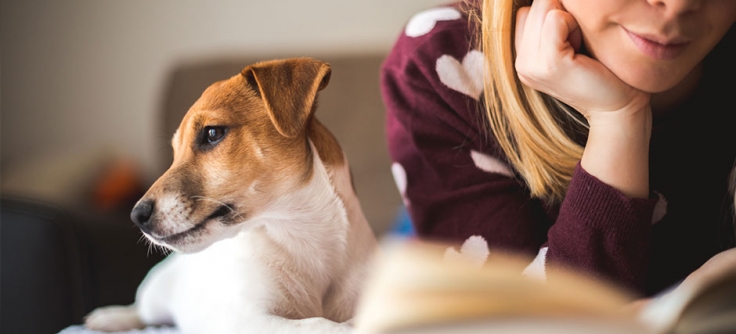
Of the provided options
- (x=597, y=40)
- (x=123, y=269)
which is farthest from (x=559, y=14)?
(x=123, y=269)

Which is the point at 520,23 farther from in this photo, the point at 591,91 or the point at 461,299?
the point at 461,299

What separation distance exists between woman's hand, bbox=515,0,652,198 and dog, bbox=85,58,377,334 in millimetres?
236

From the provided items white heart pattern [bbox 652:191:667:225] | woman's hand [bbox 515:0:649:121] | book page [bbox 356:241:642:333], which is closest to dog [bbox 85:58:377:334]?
book page [bbox 356:241:642:333]

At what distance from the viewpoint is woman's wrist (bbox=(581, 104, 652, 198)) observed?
2.14ft

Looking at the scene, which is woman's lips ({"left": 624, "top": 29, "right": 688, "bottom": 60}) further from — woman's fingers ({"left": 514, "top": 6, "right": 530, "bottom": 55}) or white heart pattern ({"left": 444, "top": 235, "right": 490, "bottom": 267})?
white heart pattern ({"left": 444, "top": 235, "right": 490, "bottom": 267})

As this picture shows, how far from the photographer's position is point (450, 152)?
33.1 inches

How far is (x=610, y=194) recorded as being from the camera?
65 cm

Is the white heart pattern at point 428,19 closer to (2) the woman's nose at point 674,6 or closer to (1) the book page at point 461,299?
(2) the woman's nose at point 674,6

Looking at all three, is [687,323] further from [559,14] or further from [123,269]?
[123,269]

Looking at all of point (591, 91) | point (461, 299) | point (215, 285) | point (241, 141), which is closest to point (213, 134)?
point (241, 141)

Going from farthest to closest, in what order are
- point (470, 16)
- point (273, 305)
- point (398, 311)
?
1. point (470, 16)
2. point (273, 305)
3. point (398, 311)

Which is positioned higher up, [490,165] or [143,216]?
[143,216]

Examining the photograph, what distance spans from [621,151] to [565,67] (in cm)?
11

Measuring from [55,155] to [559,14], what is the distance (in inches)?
25.2
